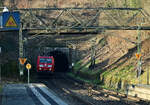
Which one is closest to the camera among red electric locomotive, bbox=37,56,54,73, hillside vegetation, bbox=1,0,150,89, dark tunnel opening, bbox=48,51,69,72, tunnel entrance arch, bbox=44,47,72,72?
hillside vegetation, bbox=1,0,150,89

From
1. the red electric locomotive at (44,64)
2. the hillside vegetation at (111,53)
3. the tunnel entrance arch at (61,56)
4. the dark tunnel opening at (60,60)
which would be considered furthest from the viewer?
the dark tunnel opening at (60,60)

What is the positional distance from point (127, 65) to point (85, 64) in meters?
17.9

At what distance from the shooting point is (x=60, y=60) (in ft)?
221

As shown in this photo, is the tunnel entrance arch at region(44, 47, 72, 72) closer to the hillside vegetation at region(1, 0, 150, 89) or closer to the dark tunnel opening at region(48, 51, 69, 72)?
the dark tunnel opening at region(48, 51, 69, 72)

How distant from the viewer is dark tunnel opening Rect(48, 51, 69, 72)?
211ft

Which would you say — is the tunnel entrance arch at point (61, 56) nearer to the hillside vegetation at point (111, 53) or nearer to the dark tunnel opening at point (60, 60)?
the dark tunnel opening at point (60, 60)

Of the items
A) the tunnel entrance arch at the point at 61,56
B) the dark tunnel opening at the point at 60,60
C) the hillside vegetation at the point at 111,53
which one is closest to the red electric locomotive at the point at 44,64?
the hillside vegetation at the point at 111,53

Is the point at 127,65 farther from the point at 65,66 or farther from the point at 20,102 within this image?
the point at 65,66

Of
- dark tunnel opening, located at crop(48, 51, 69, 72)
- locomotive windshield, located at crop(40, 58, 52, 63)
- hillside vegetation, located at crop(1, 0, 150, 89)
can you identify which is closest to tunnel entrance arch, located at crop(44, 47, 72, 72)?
dark tunnel opening, located at crop(48, 51, 69, 72)

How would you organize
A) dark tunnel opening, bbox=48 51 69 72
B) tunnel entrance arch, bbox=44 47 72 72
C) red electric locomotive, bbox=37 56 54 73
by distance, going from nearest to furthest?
red electric locomotive, bbox=37 56 54 73
tunnel entrance arch, bbox=44 47 72 72
dark tunnel opening, bbox=48 51 69 72

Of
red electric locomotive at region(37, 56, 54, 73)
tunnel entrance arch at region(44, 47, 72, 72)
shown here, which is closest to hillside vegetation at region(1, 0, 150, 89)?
tunnel entrance arch at region(44, 47, 72, 72)

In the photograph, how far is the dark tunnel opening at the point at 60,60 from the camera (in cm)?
6425

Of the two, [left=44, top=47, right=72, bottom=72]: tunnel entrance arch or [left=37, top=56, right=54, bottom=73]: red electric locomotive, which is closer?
[left=37, top=56, right=54, bottom=73]: red electric locomotive

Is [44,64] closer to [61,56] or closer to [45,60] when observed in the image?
[45,60]
